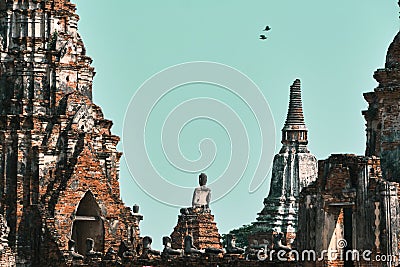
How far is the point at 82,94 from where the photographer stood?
48.2m

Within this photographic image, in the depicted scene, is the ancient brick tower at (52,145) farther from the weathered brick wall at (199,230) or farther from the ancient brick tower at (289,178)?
the ancient brick tower at (289,178)

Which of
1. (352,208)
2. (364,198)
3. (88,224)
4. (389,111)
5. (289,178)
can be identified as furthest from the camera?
(289,178)

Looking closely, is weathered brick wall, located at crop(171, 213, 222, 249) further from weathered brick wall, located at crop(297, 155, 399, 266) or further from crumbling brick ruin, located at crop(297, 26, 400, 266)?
weathered brick wall, located at crop(297, 155, 399, 266)

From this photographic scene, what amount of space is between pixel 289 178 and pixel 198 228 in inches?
494

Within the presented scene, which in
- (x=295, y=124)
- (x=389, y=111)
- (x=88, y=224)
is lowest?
(x=88, y=224)

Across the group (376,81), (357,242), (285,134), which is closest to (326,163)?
(357,242)

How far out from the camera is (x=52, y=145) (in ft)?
154

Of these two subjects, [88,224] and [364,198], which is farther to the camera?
[88,224]

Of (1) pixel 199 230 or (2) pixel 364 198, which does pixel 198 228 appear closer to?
(1) pixel 199 230

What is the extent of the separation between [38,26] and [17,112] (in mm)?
2939

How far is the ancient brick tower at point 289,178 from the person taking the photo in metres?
56.7

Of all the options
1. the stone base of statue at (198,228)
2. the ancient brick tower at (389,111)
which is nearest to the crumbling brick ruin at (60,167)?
the stone base of statue at (198,228)

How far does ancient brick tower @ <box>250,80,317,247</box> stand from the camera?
2232 inches

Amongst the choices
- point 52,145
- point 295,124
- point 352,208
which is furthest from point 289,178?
point 352,208
